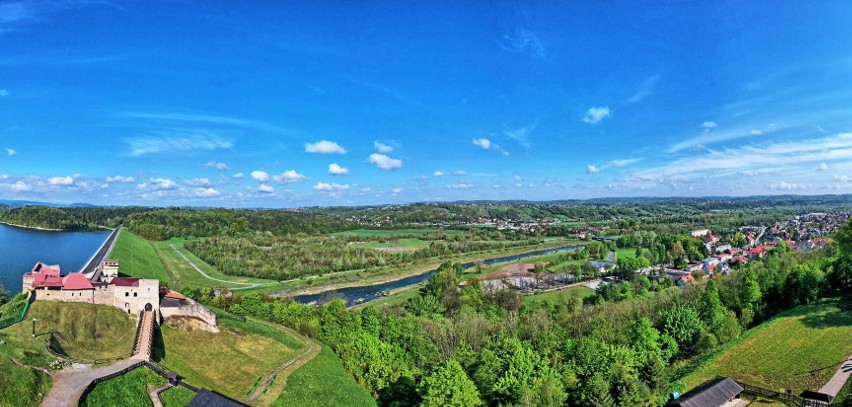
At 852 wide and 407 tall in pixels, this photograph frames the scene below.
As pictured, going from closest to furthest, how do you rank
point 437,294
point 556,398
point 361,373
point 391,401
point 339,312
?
point 556,398
point 391,401
point 361,373
point 339,312
point 437,294

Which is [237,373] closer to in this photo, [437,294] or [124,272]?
[437,294]

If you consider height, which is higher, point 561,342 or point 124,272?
point 124,272

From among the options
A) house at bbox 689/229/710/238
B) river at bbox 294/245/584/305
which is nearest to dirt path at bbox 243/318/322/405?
river at bbox 294/245/584/305

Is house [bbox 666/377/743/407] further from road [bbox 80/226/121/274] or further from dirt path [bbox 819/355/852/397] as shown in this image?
road [bbox 80/226/121/274]

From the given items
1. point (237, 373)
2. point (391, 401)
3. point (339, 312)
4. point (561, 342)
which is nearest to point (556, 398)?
point (391, 401)

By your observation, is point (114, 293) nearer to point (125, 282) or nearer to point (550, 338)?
point (125, 282)

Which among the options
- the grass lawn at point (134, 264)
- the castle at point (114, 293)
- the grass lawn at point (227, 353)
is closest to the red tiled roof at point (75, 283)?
the castle at point (114, 293)
